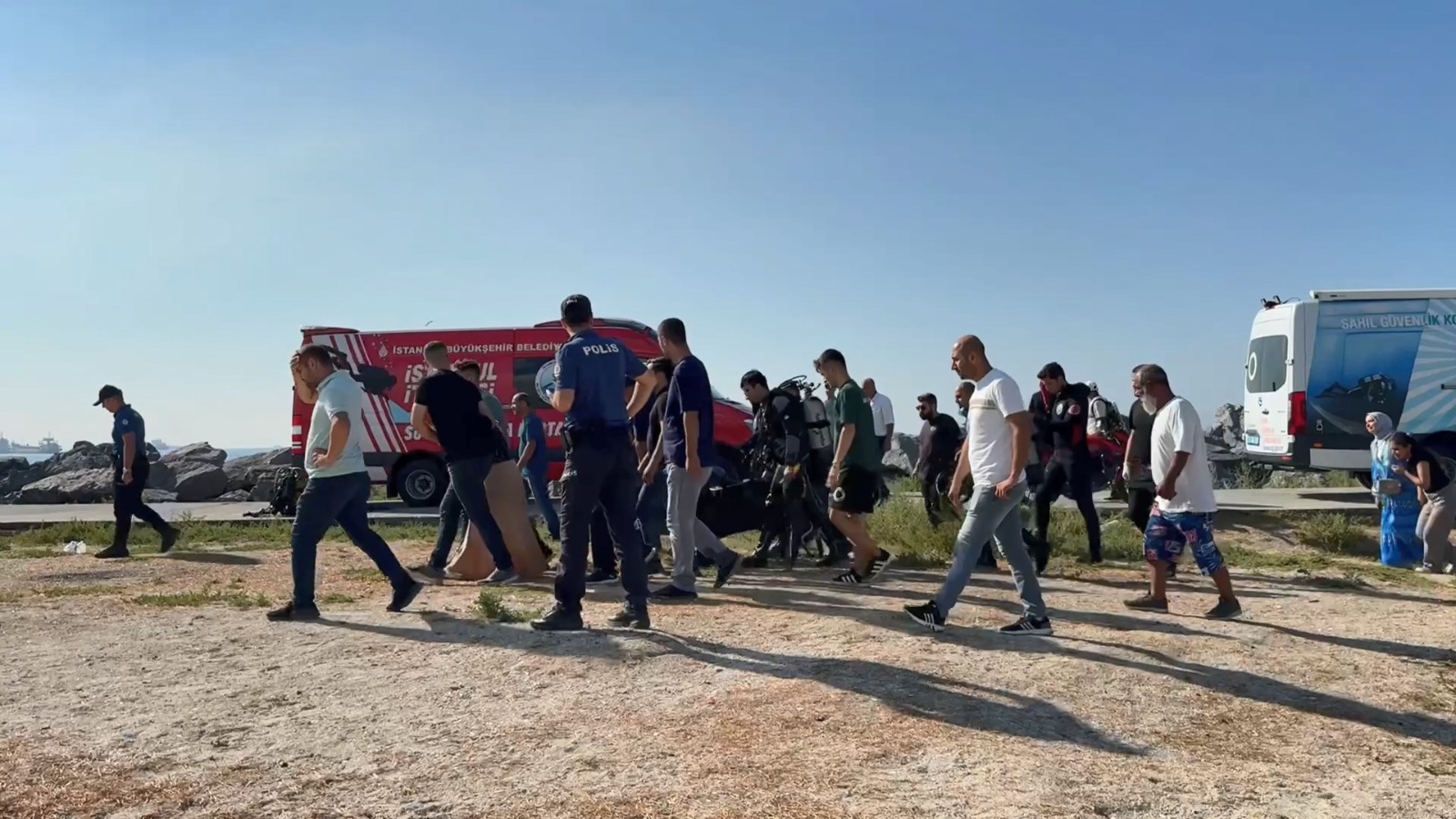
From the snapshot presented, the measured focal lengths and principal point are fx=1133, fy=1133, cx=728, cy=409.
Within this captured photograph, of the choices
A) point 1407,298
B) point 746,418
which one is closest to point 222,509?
point 746,418

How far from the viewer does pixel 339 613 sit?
7.00m

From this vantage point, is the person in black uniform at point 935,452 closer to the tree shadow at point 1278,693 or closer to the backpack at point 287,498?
the tree shadow at point 1278,693

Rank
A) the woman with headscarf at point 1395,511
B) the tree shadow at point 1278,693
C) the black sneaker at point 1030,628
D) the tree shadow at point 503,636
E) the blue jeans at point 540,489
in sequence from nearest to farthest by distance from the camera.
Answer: the tree shadow at point 1278,693 → the tree shadow at point 503,636 → the black sneaker at point 1030,628 → the woman with headscarf at point 1395,511 → the blue jeans at point 540,489

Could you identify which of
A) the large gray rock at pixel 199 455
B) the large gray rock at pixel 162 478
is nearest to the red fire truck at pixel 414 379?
the large gray rock at pixel 162 478

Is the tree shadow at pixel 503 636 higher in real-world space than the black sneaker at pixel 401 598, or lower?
lower

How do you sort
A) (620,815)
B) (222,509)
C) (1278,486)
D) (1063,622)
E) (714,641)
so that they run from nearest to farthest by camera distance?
(620,815) → (714,641) → (1063,622) → (222,509) → (1278,486)

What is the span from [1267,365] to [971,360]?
1119 centimetres

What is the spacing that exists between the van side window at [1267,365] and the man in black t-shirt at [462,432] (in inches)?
454

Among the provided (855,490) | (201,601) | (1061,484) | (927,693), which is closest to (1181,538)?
(855,490)

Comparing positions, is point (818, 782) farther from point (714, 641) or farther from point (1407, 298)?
point (1407, 298)

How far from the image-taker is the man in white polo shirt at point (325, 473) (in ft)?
21.9

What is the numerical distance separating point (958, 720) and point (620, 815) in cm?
162

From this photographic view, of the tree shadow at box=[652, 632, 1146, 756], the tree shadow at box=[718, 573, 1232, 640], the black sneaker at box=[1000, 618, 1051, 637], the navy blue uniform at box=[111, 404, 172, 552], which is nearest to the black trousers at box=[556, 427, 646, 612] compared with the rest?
the tree shadow at box=[652, 632, 1146, 756]

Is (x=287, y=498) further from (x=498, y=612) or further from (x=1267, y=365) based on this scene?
(x=1267, y=365)
